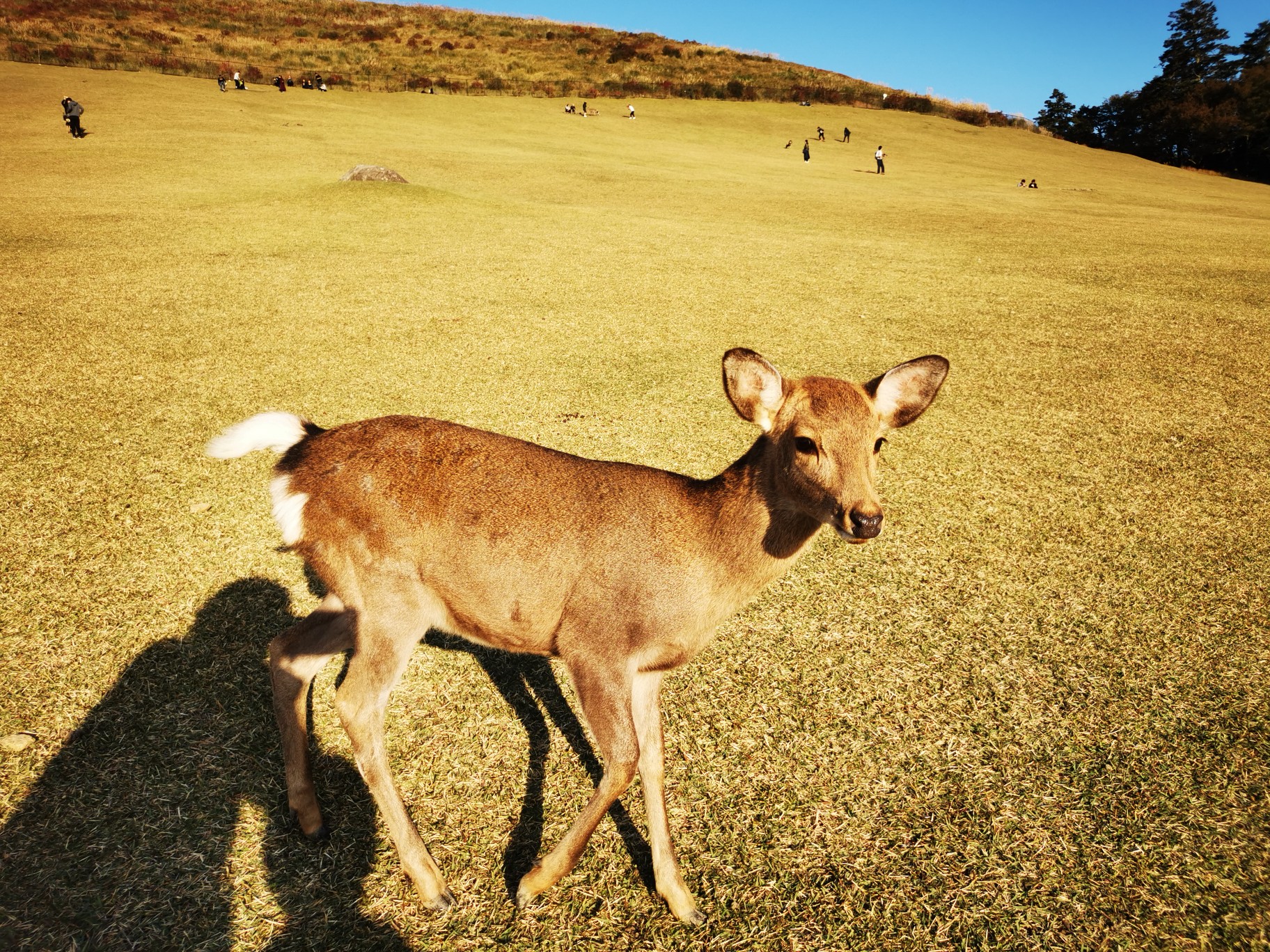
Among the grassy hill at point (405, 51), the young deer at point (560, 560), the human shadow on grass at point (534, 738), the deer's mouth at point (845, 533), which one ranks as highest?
the grassy hill at point (405, 51)

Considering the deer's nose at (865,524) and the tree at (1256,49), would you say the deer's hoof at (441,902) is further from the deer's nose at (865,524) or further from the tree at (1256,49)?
the tree at (1256,49)

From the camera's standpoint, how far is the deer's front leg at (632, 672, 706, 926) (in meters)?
2.65

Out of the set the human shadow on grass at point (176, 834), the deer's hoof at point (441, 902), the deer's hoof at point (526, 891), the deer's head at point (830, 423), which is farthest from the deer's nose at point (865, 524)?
the human shadow on grass at point (176, 834)

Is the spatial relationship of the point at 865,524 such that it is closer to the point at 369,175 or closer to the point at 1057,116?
the point at 369,175

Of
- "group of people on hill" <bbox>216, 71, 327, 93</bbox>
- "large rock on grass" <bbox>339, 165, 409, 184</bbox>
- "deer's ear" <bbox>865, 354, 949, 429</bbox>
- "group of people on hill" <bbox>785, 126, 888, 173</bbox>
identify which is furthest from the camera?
"group of people on hill" <bbox>216, 71, 327, 93</bbox>

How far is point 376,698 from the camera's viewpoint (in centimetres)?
280

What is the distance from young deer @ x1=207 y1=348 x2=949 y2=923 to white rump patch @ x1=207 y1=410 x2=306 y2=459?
Result: 0.02m

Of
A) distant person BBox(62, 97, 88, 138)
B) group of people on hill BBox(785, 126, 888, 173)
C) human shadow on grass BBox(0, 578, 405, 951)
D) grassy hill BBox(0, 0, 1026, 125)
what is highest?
grassy hill BBox(0, 0, 1026, 125)

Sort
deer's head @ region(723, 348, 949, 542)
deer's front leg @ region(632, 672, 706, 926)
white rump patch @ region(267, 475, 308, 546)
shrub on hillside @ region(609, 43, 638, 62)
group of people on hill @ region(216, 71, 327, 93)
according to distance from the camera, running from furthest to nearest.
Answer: shrub on hillside @ region(609, 43, 638, 62) → group of people on hill @ region(216, 71, 327, 93) → white rump patch @ region(267, 475, 308, 546) → deer's front leg @ region(632, 672, 706, 926) → deer's head @ region(723, 348, 949, 542)

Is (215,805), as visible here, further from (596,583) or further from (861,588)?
(861,588)

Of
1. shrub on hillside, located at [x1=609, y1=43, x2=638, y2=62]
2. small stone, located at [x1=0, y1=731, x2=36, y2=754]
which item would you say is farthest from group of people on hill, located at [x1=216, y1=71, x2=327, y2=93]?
small stone, located at [x1=0, y1=731, x2=36, y2=754]

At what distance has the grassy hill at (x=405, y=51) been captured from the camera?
148 ft

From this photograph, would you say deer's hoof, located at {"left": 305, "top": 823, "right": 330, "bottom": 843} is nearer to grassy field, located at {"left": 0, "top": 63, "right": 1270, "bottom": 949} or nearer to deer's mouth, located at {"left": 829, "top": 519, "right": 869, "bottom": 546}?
grassy field, located at {"left": 0, "top": 63, "right": 1270, "bottom": 949}

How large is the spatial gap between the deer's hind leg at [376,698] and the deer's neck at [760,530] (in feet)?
4.74
